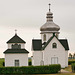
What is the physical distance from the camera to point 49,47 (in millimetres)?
58250

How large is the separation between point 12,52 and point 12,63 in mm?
2073

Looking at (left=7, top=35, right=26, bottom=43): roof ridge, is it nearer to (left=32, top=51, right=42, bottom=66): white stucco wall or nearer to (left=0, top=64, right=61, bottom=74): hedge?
(left=32, top=51, right=42, bottom=66): white stucco wall

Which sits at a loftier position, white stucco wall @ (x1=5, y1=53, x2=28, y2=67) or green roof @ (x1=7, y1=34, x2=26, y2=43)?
green roof @ (x1=7, y1=34, x2=26, y2=43)

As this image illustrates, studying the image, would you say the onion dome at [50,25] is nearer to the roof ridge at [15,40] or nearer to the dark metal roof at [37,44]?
the dark metal roof at [37,44]

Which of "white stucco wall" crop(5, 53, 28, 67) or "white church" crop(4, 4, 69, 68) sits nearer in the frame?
"white stucco wall" crop(5, 53, 28, 67)

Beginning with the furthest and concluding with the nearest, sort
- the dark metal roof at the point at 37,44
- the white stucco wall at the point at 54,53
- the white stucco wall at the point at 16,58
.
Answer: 1. the dark metal roof at the point at 37,44
2. the white stucco wall at the point at 54,53
3. the white stucco wall at the point at 16,58

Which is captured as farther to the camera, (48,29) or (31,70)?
(48,29)

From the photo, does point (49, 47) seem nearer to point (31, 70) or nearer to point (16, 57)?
point (16, 57)

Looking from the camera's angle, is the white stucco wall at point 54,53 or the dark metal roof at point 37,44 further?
the dark metal roof at point 37,44

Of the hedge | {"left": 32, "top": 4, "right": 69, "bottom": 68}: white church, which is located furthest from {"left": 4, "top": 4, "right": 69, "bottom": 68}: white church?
the hedge

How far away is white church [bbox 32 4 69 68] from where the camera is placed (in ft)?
191

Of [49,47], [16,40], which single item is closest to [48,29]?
[49,47]

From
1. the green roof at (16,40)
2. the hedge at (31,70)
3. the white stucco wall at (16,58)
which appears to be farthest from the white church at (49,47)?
the hedge at (31,70)

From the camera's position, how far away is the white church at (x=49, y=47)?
191 feet
